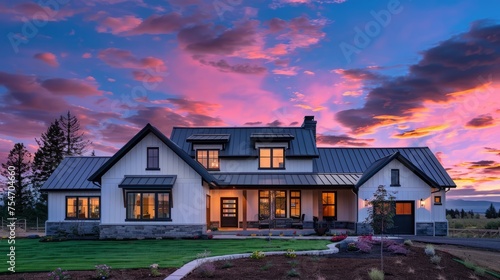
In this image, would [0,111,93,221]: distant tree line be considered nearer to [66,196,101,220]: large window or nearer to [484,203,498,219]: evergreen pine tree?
[66,196,101,220]: large window

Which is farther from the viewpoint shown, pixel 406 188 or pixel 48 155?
pixel 48 155

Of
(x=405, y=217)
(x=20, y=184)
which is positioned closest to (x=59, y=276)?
(x=405, y=217)

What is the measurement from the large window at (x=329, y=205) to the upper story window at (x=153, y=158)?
40.2 ft

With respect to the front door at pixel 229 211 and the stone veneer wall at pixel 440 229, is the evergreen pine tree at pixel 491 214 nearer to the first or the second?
the stone veneer wall at pixel 440 229

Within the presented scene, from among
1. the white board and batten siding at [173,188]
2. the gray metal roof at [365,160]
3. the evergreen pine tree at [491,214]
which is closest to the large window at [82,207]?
the white board and batten siding at [173,188]

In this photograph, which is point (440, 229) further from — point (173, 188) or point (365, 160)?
point (173, 188)

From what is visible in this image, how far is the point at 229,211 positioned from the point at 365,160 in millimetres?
11158

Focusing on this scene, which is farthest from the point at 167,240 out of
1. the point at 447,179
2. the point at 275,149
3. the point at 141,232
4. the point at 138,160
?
the point at 447,179

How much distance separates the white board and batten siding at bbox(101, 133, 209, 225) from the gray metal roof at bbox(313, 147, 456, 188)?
10.5 m

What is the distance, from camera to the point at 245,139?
3459 cm

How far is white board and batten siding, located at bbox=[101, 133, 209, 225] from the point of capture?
26.6m

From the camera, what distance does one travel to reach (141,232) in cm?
2650

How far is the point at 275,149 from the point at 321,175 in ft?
12.3

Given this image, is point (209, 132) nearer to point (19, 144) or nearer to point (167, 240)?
point (167, 240)
